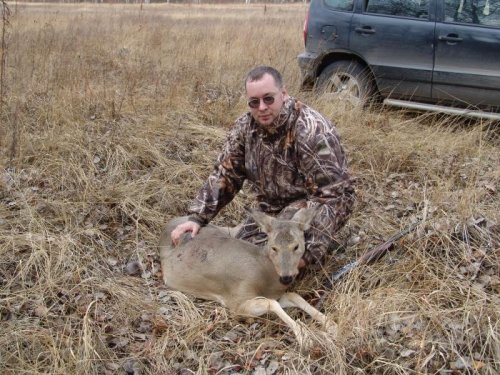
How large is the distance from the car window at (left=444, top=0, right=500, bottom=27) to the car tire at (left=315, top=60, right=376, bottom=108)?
1.23 m

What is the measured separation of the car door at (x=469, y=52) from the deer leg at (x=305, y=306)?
13.7 ft

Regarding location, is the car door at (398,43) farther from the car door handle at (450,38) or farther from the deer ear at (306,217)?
the deer ear at (306,217)

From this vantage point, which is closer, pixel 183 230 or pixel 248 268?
pixel 248 268

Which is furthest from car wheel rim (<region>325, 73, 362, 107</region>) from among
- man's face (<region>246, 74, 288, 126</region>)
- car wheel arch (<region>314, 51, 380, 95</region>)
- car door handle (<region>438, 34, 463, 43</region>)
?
man's face (<region>246, 74, 288, 126</region>)

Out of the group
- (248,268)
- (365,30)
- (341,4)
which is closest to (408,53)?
(365,30)

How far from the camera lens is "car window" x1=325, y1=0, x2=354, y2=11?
7614mm

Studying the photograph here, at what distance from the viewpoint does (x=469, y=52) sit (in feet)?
22.3

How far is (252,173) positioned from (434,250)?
147 cm

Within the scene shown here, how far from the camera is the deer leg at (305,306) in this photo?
3.47 m

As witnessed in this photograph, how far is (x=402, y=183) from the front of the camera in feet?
19.0

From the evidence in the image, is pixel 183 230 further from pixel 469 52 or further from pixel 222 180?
pixel 469 52

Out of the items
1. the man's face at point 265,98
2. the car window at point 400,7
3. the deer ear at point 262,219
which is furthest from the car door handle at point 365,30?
the deer ear at point 262,219

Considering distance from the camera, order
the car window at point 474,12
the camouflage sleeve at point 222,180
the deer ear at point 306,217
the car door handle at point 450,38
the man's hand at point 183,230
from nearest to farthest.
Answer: the deer ear at point 306,217 → the man's hand at point 183,230 → the camouflage sleeve at point 222,180 → the car window at point 474,12 → the car door handle at point 450,38

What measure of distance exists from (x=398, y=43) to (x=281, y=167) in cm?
375
